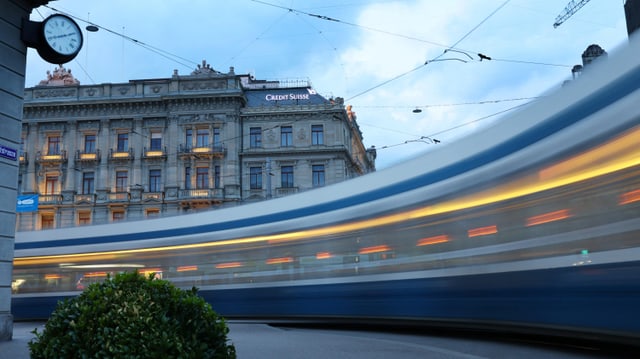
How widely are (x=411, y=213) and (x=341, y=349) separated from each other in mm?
2976

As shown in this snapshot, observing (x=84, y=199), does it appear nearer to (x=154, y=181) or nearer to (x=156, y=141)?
(x=154, y=181)

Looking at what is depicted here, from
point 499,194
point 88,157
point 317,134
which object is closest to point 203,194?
point 317,134

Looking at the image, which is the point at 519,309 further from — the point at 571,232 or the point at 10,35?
the point at 10,35

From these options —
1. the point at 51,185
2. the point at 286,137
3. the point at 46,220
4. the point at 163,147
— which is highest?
the point at 286,137

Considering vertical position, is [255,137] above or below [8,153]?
above

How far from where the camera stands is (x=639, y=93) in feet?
21.9

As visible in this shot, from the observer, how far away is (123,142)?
50.0 meters

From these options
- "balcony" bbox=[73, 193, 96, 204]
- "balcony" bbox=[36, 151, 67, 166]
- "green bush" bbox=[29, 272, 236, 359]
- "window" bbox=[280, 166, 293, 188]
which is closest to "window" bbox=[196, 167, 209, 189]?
"window" bbox=[280, 166, 293, 188]

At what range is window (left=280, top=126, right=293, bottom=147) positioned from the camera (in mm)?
49084

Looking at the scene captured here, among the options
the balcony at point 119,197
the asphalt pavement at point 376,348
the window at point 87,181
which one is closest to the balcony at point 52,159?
the window at point 87,181

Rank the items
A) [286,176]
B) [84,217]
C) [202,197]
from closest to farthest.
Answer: [202,197] < [84,217] < [286,176]

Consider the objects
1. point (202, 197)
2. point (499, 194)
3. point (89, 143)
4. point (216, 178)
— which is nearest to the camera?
point (499, 194)

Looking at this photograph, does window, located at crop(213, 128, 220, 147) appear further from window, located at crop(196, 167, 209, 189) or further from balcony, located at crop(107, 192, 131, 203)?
balcony, located at crop(107, 192, 131, 203)

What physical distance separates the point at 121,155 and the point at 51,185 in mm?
6527
